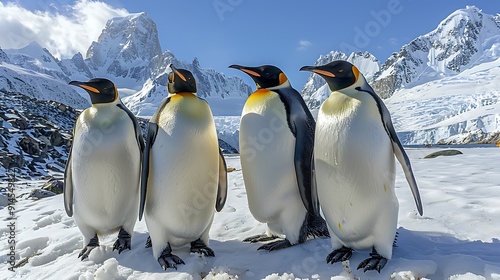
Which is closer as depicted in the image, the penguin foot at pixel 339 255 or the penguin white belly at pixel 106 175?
the penguin foot at pixel 339 255

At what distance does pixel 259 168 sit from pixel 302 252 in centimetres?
62

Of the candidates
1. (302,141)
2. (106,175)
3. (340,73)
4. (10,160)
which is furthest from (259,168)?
(10,160)

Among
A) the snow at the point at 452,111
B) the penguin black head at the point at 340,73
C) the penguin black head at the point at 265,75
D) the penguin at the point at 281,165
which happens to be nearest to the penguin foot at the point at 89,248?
the penguin at the point at 281,165

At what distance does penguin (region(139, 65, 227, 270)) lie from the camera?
2590 mm

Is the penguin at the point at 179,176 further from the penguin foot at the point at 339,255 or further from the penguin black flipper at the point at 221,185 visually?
the penguin foot at the point at 339,255

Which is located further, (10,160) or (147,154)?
(10,160)

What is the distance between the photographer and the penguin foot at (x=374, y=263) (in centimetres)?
205

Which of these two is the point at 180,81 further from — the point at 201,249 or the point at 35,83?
the point at 35,83

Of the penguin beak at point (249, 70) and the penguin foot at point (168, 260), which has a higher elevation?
the penguin beak at point (249, 70)

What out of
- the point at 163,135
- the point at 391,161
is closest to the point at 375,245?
the point at 391,161

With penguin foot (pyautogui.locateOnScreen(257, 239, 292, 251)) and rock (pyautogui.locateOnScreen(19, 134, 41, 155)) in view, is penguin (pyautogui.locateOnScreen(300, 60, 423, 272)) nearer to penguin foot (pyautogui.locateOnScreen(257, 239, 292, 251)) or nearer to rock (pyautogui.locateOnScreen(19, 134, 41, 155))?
penguin foot (pyautogui.locateOnScreen(257, 239, 292, 251))

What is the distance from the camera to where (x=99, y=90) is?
2.96 metres

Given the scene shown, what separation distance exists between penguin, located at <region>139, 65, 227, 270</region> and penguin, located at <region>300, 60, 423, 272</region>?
2.65ft

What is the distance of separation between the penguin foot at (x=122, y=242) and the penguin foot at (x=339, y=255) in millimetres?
1509
